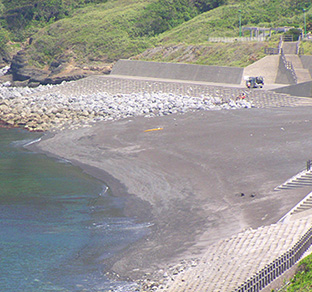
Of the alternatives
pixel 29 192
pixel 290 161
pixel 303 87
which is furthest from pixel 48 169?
pixel 303 87

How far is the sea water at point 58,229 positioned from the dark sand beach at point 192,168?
795 mm

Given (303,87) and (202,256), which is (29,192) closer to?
(202,256)

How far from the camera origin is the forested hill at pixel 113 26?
73.8 metres

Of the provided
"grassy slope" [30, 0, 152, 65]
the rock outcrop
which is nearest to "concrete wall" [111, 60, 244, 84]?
the rock outcrop

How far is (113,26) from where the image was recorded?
8188 centimetres

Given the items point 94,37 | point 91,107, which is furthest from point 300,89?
point 94,37

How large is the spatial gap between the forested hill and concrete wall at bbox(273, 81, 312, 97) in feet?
48.4

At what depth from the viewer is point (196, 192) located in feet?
90.8

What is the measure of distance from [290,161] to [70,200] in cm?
1113

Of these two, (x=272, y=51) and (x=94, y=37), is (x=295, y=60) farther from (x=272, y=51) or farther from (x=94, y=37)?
(x=94, y=37)

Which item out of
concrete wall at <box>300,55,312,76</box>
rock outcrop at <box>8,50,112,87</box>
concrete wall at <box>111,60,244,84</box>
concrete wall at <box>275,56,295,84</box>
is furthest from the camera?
rock outcrop at <box>8,50,112,87</box>

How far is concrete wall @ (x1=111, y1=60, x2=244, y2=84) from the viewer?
5523 centimetres

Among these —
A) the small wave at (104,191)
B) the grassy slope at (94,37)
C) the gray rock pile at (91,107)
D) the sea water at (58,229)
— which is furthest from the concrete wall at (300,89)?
the grassy slope at (94,37)

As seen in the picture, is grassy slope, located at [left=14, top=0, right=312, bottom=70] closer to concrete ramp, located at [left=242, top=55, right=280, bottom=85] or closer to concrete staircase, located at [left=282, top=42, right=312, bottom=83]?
concrete staircase, located at [left=282, top=42, right=312, bottom=83]
